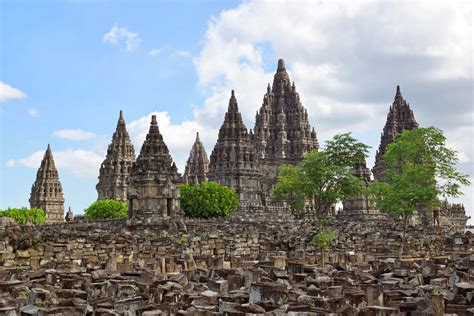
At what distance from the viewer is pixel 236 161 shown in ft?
240

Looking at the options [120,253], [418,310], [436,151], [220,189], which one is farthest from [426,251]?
[220,189]

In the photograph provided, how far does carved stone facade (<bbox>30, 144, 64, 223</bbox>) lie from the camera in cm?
9519

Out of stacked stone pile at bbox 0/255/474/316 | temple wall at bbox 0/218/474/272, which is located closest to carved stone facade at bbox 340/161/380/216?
temple wall at bbox 0/218/474/272

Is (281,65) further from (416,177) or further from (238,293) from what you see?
(238,293)

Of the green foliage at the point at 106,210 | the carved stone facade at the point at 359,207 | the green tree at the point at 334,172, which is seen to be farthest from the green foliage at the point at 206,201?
the green tree at the point at 334,172

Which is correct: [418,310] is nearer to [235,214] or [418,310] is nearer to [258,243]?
[258,243]

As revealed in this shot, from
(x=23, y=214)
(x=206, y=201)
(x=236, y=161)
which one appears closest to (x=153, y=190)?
(x=206, y=201)

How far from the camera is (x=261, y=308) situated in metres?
7.59

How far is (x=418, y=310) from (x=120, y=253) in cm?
1230

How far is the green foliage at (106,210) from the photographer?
226 feet

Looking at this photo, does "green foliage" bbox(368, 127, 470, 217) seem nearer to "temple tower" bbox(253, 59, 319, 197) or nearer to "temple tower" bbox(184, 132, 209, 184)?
"temple tower" bbox(253, 59, 319, 197)

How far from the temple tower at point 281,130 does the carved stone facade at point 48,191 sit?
34474mm

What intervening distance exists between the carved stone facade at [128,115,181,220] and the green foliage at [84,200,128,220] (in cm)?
3173

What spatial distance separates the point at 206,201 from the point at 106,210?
14521mm
